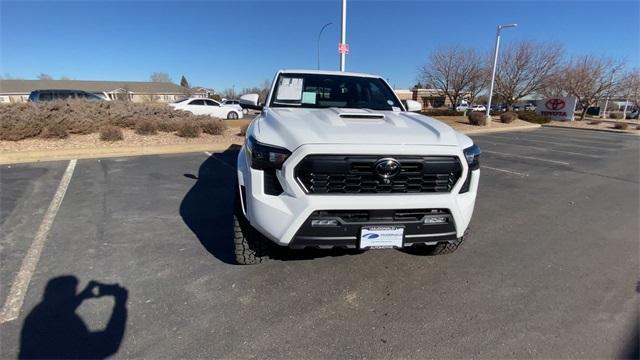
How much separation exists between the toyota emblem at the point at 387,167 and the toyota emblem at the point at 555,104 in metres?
37.3

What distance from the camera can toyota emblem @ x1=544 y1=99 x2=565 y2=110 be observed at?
3150cm

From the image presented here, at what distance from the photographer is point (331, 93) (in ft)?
13.4

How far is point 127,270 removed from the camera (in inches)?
120

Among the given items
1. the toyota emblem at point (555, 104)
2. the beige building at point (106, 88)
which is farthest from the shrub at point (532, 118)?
the beige building at point (106, 88)

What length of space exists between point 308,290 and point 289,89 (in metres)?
2.36

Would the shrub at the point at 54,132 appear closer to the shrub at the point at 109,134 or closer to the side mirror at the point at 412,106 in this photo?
the shrub at the point at 109,134

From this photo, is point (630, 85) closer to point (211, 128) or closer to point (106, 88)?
point (211, 128)

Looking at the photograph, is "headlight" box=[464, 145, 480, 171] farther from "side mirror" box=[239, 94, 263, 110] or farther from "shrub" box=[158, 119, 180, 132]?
"shrub" box=[158, 119, 180, 132]

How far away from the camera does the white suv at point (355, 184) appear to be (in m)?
2.33

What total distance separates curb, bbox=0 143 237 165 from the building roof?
50.9 metres

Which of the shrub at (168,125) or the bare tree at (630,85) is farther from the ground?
the bare tree at (630,85)

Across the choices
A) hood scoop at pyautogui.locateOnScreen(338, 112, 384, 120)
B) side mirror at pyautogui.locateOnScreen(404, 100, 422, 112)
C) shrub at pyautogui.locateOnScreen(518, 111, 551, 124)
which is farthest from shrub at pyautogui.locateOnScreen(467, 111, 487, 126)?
hood scoop at pyautogui.locateOnScreen(338, 112, 384, 120)

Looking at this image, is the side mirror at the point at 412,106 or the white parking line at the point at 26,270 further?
the side mirror at the point at 412,106

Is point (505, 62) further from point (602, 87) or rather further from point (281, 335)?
point (281, 335)
